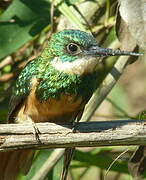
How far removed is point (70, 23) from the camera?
3434mm

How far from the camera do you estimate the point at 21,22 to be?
3.46 m

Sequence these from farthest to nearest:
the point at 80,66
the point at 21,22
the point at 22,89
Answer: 1. the point at 21,22
2. the point at 22,89
3. the point at 80,66

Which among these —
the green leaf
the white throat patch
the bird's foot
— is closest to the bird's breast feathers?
the white throat patch

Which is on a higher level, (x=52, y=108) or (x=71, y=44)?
(x=71, y=44)

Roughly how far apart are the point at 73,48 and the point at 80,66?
0.08 metres

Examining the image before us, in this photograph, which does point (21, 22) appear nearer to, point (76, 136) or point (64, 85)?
point (64, 85)

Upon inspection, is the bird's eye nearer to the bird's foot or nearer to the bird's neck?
the bird's neck

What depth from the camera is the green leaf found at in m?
3.41

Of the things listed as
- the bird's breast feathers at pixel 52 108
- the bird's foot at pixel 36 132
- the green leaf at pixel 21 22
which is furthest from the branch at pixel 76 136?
the green leaf at pixel 21 22

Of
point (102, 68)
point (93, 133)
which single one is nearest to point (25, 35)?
point (102, 68)

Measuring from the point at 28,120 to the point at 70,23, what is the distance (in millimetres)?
568

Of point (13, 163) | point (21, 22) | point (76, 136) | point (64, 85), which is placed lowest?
point (76, 136)

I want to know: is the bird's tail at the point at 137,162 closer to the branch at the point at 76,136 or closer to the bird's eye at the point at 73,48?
the branch at the point at 76,136

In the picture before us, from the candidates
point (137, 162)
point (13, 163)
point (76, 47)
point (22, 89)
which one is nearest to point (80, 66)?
point (76, 47)
